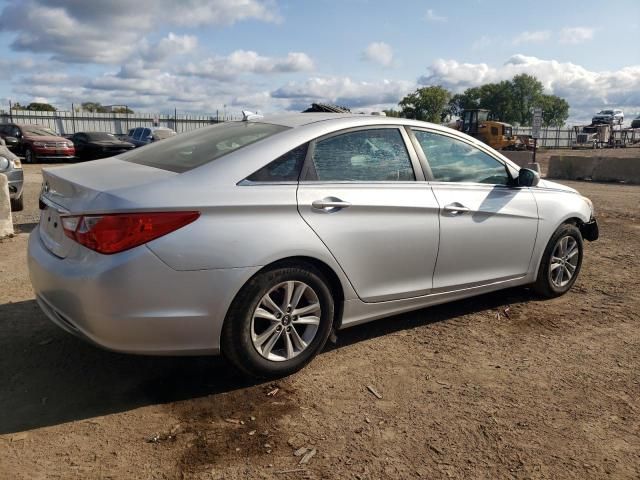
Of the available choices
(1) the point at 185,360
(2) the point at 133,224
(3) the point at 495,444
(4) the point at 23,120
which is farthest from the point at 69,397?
(4) the point at 23,120

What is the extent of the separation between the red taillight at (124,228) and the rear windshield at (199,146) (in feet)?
1.42

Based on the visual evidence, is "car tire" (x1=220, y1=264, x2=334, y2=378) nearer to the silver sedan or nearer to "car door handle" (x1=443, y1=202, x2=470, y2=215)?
the silver sedan

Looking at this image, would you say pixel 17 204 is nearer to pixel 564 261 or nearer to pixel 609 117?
pixel 564 261

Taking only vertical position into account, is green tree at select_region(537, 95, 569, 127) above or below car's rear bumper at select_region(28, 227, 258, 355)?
above

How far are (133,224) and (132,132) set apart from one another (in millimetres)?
28640

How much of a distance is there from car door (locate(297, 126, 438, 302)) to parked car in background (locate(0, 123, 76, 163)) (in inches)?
821

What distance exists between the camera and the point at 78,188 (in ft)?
9.84

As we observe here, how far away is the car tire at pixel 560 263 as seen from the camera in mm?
4727

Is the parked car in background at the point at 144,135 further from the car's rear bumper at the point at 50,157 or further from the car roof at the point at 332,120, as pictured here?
the car roof at the point at 332,120

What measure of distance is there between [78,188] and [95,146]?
21.8 meters

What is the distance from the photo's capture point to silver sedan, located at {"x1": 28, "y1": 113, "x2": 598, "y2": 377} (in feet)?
9.17

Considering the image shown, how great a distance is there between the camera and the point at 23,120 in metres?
41.6

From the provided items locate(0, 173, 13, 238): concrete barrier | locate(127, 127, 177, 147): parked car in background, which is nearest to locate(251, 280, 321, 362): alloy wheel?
locate(0, 173, 13, 238): concrete barrier

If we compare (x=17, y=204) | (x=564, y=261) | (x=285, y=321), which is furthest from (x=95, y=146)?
(x=285, y=321)
